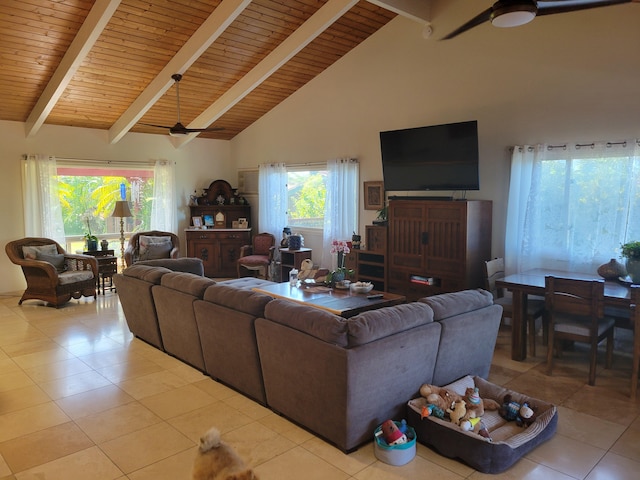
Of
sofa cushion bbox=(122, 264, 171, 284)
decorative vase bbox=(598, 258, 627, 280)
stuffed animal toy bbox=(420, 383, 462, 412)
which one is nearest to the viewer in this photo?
stuffed animal toy bbox=(420, 383, 462, 412)

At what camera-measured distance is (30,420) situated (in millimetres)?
3154

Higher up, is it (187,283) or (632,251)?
(632,251)

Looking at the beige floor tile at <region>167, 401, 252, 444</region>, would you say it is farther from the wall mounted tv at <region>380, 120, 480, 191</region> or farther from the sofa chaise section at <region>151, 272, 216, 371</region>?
the wall mounted tv at <region>380, 120, 480, 191</region>

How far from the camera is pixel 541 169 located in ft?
16.3

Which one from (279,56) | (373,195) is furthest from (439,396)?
(279,56)

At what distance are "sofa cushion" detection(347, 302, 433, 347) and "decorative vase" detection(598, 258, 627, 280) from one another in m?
2.25

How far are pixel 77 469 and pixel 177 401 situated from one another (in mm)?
901

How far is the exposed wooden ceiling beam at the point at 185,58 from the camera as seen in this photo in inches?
199

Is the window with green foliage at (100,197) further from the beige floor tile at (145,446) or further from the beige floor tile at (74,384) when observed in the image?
the beige floor tile at (145,446)

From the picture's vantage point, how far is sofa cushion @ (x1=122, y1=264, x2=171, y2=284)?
441 centimetres

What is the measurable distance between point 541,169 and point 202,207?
19.2 ft

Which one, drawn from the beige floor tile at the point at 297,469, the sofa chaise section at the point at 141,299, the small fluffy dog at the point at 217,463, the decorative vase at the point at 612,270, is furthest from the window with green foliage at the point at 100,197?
the decorative vase at the point at 612,270

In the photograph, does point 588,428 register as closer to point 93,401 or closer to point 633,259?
point 633,259

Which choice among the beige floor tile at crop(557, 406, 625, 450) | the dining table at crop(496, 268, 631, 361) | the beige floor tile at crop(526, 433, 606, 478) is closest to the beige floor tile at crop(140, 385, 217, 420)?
the beige floor tile at crop(526, 433, 606, 478)
